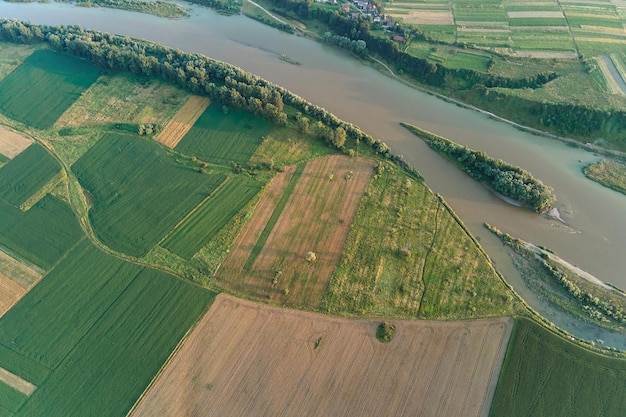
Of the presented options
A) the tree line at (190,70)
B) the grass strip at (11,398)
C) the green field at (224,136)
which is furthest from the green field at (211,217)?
the grass strip at (11,398)

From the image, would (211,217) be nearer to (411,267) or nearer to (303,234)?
(303,234)

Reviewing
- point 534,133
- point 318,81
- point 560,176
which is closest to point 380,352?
point 560,176

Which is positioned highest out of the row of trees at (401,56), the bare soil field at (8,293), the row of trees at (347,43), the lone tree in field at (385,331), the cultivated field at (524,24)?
the cultivated field at (524,24)

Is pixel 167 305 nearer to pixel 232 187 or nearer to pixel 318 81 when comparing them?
pixel 232 187

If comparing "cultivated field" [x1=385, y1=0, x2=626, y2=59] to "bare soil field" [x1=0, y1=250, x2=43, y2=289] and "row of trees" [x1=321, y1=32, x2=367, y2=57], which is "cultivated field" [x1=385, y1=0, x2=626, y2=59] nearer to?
"row of trees" [x1=321, y1=32, x2=367, y2=57]

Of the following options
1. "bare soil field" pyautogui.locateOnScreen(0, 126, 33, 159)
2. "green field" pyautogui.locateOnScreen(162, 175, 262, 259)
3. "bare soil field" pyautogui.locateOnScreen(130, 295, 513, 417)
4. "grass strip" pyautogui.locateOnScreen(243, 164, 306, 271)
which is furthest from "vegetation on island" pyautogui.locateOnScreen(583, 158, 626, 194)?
"bare soil field" pyautogui.locateOnScreen(0, 126, 33, 159)

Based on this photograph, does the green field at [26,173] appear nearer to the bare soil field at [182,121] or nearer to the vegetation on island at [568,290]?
the bare soil field at [182,121]

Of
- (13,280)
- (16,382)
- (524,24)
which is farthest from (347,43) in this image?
(16,382)
